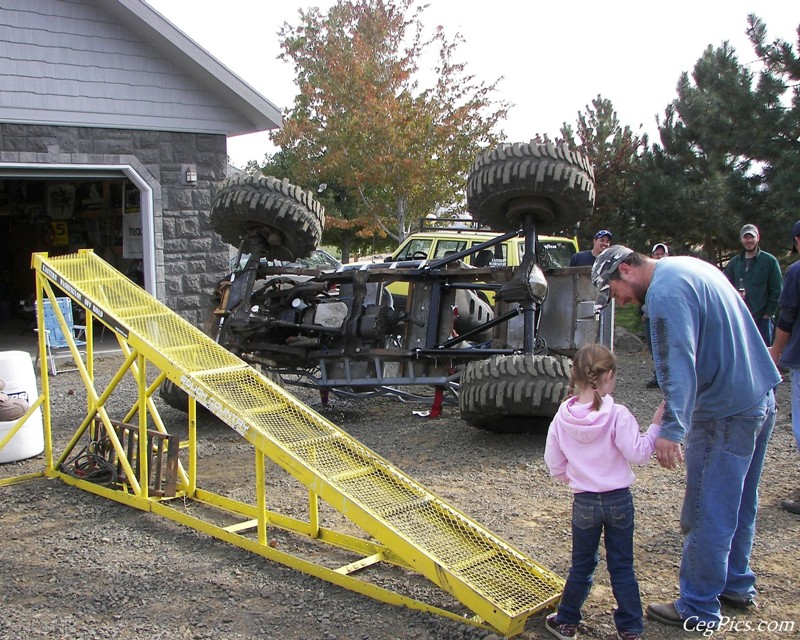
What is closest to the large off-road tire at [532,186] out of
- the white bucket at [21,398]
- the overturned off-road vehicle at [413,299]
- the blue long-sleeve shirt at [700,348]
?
the overturned off-road vehicle at [413,299]

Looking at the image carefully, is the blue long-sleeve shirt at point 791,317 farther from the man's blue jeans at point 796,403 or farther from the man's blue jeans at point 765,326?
the man's blue jeans at point 765,326

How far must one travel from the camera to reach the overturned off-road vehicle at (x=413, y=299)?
6656 mm

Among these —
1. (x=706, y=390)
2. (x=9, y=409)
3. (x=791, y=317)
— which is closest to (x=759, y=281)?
(x=791, y=317)

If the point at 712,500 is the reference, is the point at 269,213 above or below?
above

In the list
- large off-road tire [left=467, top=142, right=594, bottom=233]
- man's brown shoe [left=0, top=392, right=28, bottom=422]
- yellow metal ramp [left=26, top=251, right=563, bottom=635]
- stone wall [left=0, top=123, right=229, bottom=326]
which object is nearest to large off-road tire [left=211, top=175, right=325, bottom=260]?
large off-road tire [left=467, top=142, right=594, bottom=233]

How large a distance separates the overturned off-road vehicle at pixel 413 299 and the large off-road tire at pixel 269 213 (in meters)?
0.01

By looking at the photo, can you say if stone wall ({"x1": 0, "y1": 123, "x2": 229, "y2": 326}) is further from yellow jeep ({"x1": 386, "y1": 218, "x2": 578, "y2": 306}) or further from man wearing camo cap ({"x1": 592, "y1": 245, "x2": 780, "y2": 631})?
man wearing camo cap ({"x1": 592, "y1": 245, "x2": 780, "y2": 631})

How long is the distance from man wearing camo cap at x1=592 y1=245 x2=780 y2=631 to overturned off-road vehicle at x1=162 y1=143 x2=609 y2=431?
300 centimetres

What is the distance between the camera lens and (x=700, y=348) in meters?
3.36

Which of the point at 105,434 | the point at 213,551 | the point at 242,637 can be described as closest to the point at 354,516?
the point at 242,637

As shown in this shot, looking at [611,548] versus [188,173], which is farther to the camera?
[188,173]

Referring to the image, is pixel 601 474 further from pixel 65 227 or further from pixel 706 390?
pixel 65 227

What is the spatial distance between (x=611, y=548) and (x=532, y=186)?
3861 mm

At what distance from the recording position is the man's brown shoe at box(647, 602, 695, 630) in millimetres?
3422
